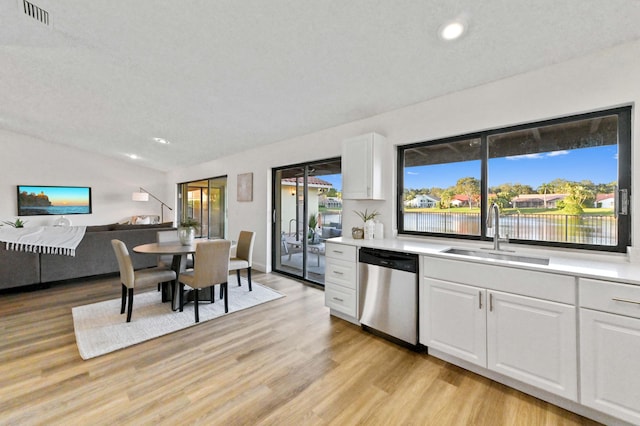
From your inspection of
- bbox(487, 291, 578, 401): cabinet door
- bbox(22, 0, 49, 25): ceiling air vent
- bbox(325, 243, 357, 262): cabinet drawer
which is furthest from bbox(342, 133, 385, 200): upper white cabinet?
bbox(22, 0, 49, 25): ceiling air vent

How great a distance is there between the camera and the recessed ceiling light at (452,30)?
1.88 m

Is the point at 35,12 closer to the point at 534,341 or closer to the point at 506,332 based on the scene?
the point at 506,332

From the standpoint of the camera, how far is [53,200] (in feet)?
22.2

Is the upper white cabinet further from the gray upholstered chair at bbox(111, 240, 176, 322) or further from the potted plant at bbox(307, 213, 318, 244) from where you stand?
the gray upholstered chair at bbox(111, 240, 176, 322)

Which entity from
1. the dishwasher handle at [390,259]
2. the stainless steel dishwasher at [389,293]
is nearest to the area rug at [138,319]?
the stainless steel dishwasher at [389,293]

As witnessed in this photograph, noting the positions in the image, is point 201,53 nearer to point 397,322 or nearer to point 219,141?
point 219,141

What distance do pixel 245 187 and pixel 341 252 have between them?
10.4ft

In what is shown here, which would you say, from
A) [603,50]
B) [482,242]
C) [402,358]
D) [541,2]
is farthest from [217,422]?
[603,50]

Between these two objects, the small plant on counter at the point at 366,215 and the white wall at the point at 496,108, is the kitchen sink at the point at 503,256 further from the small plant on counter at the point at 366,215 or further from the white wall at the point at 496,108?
the small plant on counter at the point at 366,215

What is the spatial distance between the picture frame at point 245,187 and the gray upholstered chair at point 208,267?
243 centimetres

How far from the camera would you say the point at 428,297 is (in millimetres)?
2277

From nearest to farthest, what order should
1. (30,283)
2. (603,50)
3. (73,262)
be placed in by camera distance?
(603,50), (30,283), (73,262)

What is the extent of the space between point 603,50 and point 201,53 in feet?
10.6

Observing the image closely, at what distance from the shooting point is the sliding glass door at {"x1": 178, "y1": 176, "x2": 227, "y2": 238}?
21.7 feet
